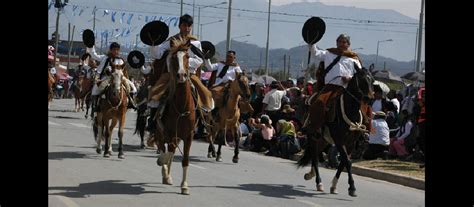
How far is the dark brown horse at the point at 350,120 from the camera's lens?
511 inches

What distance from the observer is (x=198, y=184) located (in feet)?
44.4

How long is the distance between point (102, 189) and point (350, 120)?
13.5 ft

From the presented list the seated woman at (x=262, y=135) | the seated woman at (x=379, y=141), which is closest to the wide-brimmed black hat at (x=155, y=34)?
the seated woman at (x=379, y=141)

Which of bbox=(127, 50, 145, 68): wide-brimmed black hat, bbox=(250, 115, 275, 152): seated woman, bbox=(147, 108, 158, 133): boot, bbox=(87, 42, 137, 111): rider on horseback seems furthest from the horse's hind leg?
bbox=(250, 115, 275, 152): seated woman

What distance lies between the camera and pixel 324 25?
44.6ft

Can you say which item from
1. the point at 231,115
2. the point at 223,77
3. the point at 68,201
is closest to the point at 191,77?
the point at 68,201

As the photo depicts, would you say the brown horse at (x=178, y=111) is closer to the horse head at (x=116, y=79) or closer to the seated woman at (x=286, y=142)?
the horse head at (x=116, y=79)

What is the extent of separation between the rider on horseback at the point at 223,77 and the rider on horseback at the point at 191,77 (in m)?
5.14

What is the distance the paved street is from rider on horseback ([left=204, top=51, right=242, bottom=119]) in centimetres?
141

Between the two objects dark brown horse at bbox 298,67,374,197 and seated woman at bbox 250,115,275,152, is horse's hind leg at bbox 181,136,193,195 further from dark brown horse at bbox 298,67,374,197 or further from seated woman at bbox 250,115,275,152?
seated woman at bbox 250,115,275,152

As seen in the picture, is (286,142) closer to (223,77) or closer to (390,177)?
(223,77)
